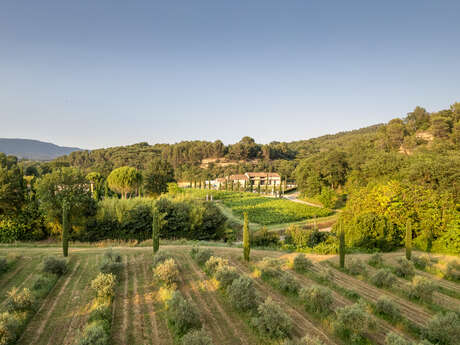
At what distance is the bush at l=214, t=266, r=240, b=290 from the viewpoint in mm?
12836

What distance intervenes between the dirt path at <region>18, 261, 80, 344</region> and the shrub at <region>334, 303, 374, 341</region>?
10.4 metres

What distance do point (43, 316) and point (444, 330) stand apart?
1467 centimetres

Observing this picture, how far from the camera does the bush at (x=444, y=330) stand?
8.37 metres

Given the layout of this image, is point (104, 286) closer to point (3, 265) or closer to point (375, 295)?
point (3, 265)

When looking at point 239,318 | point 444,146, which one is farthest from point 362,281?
point 444,146

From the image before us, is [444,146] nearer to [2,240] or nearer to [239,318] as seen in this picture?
[239,318]

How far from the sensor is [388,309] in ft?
33.9

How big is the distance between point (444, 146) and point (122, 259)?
59.4 metres

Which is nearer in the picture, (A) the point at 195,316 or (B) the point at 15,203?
(A) the point at 195,316

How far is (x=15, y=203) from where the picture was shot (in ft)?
85.1

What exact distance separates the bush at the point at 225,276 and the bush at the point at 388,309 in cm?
650

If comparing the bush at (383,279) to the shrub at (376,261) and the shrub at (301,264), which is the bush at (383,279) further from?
the shrub at (376,261)

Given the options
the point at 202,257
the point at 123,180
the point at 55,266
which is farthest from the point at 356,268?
the point at 123,180

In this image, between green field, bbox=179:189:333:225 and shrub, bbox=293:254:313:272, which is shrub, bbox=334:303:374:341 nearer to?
shrub, bbox=293:254:313:272
